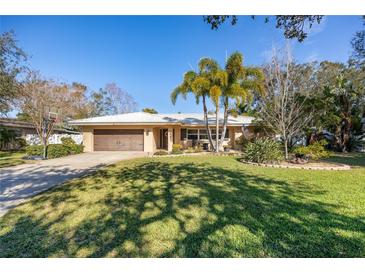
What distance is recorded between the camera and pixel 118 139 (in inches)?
733

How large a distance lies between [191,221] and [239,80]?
13.5m

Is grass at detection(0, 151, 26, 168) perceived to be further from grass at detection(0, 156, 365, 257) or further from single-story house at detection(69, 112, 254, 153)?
grass at detection(0, 156, 365, 257)

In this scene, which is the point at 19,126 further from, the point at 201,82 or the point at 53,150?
the point at 201,82

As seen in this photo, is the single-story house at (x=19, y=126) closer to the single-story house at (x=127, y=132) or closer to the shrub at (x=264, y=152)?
the single-story house at (x=127, y=132)

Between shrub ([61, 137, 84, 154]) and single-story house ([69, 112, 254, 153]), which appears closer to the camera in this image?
shrub ([61, 137, 84, 154])

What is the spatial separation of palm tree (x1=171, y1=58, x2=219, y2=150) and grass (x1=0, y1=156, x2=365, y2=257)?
987 cm

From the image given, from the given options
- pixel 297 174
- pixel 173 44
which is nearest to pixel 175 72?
pixel 173 44

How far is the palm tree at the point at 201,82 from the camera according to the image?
14703mm

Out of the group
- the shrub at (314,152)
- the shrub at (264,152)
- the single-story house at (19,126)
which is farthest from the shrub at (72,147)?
the shrub at (314,152)

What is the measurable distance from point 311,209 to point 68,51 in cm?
1177

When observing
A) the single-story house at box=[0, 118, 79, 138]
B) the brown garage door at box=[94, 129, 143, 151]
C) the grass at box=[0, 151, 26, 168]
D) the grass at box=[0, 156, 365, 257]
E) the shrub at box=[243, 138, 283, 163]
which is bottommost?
the grass at box=[0, 156, 365, 257]

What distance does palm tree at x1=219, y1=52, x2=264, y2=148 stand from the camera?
575 inches

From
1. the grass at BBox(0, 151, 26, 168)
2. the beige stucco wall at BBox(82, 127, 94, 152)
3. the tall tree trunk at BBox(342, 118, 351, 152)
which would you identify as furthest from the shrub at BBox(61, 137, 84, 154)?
the tall tree trunk at BBox(342, 118, 351, 152)
